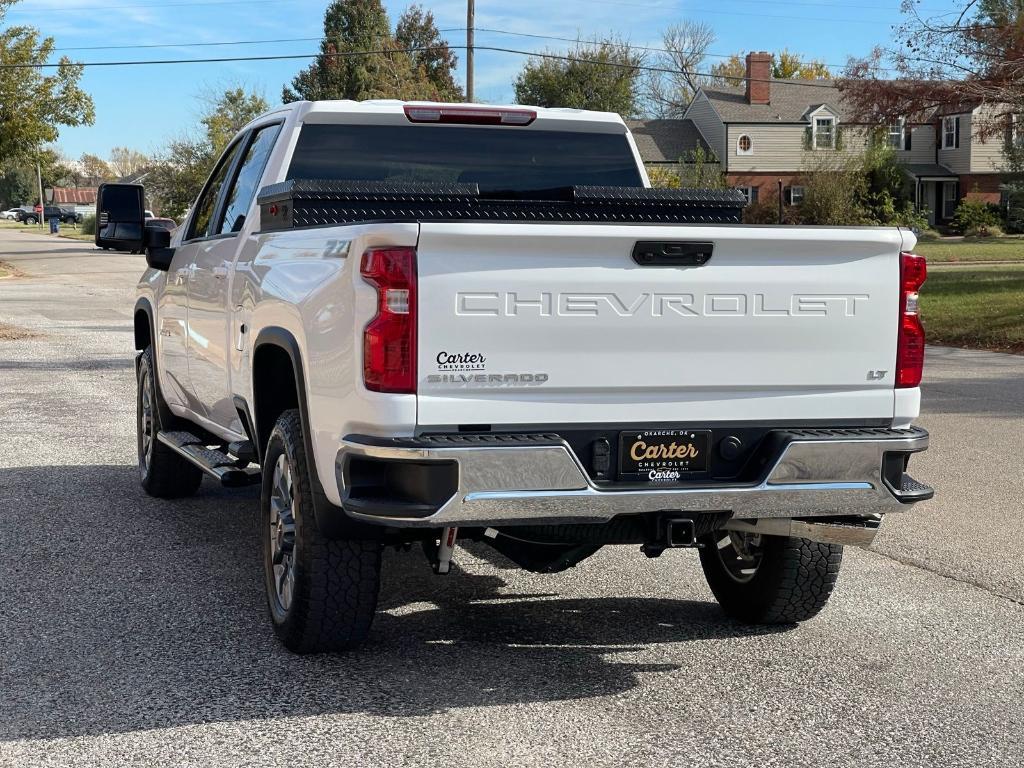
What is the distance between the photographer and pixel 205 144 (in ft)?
197

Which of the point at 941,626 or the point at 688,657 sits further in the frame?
the point at 941,626

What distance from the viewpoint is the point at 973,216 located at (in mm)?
58188

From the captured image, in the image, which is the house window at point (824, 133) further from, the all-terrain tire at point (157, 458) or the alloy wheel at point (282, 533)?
the alloy wheel at point (282, 533)

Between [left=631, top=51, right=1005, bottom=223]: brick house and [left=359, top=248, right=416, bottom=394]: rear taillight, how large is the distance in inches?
2366

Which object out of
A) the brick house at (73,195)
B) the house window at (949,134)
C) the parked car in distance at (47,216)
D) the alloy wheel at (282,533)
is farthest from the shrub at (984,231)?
the brick house at (73,195)

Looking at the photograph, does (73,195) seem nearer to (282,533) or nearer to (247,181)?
(247,181)

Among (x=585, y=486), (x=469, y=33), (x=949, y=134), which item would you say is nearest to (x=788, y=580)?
(x=585, y=486)

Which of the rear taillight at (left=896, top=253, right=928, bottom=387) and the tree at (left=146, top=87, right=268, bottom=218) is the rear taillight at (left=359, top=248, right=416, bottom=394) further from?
the tree at (left=146, top=87, right=268, bottom=218)

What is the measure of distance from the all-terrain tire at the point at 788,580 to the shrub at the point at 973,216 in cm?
5586

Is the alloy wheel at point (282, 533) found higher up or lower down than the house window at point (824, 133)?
lower down

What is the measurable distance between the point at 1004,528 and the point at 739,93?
62.7 m

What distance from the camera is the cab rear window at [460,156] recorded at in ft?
21.3

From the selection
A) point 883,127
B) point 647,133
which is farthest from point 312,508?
point 647,133

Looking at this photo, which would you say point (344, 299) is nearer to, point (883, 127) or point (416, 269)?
point (416, 269)
